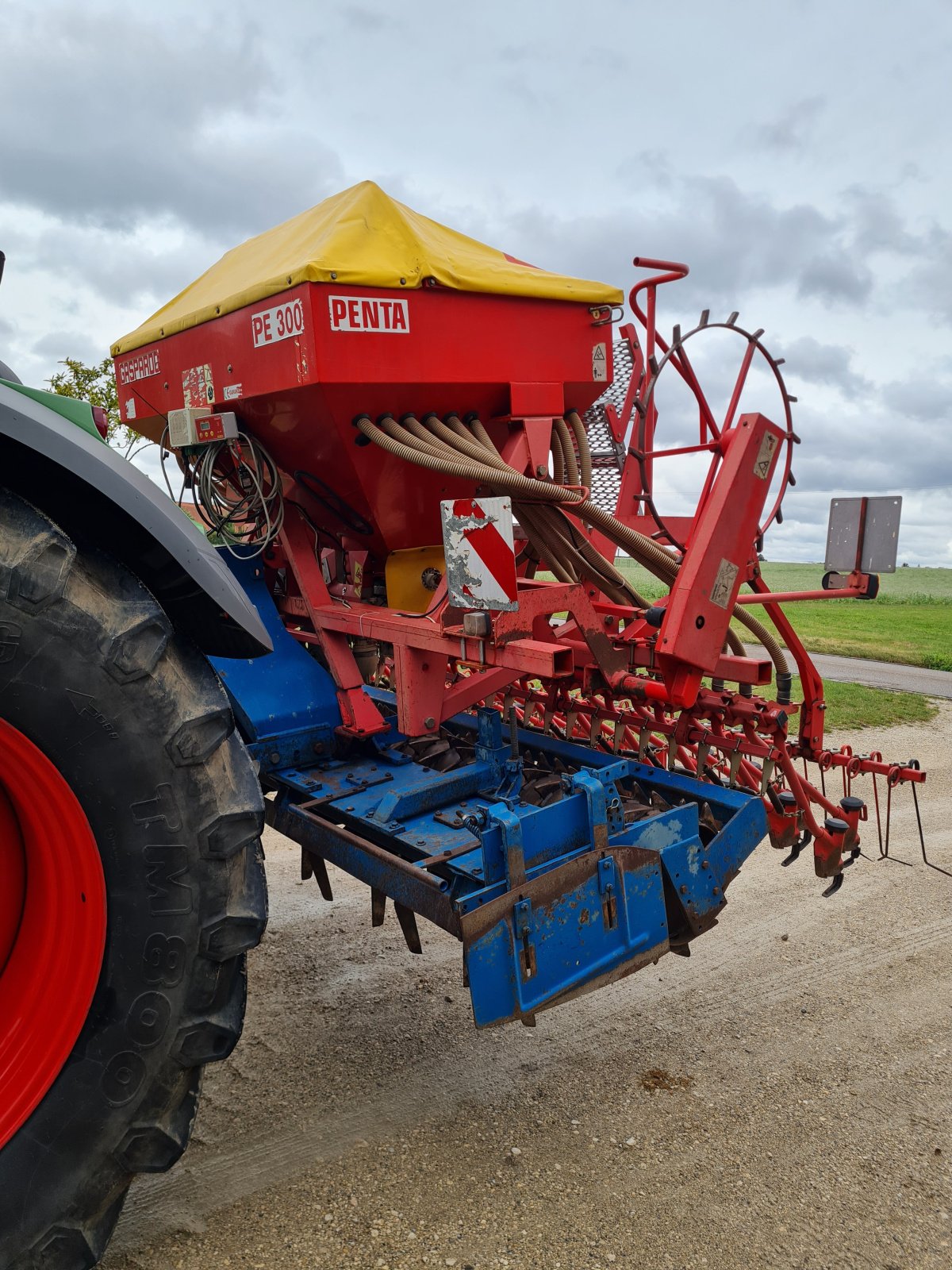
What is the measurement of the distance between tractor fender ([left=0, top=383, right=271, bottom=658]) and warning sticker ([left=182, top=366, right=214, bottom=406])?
1.62m

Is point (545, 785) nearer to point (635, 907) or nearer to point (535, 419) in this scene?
point (635, 907)

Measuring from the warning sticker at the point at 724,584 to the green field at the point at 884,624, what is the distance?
1.00 metres

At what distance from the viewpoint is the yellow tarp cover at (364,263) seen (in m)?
2.85

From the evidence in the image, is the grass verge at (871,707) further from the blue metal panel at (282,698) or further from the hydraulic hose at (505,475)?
the blue metal panel at (282,698)

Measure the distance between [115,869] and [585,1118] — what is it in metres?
1.61

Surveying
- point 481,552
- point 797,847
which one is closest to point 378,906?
point 481,552

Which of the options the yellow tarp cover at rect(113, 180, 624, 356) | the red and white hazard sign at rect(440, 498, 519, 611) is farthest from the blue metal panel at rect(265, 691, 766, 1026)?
the yellow tarp cover at rect(113, 180, 624, 356)

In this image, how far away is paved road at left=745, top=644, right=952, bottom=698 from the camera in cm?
920

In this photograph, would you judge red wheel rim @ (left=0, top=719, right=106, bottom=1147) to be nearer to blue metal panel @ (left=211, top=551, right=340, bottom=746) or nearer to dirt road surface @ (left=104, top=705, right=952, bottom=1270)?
dirt road surface @ (left=104, top=705, right=952, bottom=1270)

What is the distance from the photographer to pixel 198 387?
337 cm

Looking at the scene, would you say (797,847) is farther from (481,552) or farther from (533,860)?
(481,552)

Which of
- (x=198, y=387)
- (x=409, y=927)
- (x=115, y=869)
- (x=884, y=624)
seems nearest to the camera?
(x=115, y=869)

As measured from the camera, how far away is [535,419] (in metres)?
3.26

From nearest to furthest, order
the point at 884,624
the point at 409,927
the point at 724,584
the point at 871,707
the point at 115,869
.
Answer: the point at 115,869
the point at 409,927
the point at 724,584
the point at 871,707
the point at 884,624
